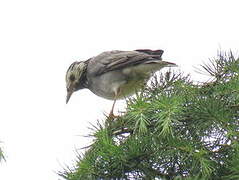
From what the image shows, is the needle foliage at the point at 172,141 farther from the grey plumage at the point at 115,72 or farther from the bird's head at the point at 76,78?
the bird's head at the point at 76,78

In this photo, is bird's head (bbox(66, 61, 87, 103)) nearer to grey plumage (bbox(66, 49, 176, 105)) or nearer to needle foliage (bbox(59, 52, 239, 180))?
grey plumage (bbox(66, 49, 176, 105))

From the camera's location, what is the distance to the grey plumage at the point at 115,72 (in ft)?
23.5

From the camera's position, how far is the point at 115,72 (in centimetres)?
764

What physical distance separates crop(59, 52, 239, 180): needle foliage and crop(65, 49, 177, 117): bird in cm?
250

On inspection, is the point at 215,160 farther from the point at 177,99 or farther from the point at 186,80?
the point at 186,80

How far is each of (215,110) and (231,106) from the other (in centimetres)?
18

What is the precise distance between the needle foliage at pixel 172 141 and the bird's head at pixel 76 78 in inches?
157

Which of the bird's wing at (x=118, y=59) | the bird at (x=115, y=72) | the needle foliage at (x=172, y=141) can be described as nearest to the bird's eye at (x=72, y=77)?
the bird at (x=115, y=72)

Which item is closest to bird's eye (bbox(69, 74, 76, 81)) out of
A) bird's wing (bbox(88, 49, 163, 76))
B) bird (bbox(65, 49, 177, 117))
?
bird (bbox(65, 49, 177, 117))

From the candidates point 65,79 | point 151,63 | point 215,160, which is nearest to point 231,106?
point 215,160

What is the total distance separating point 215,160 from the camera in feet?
12.6

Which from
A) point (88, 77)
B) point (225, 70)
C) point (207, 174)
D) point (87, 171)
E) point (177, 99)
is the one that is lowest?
point (207, 174)

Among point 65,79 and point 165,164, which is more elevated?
point 65,79

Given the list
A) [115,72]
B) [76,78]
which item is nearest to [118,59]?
[115,72]
